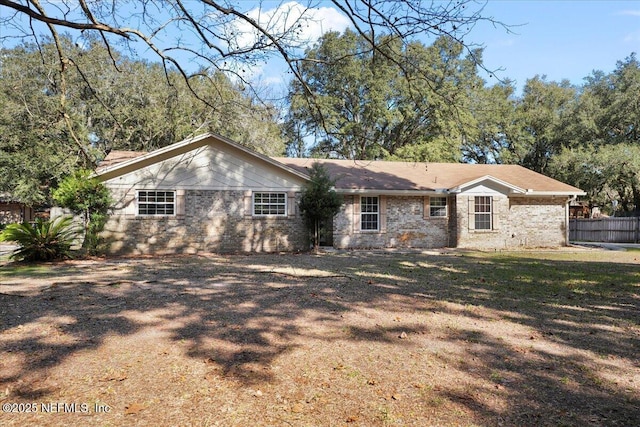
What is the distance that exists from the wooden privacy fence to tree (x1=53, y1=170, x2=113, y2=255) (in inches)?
1081

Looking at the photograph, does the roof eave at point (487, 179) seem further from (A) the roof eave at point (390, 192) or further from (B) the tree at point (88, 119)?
(B) the tree at point (88, 119)

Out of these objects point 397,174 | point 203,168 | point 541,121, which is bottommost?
Result: point 203,168

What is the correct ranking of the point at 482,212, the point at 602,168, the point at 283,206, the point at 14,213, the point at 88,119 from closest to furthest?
the point at 283,206 → the point at 482,212 → the point at 602,168 → the point at 88,119 → the point at 14,213

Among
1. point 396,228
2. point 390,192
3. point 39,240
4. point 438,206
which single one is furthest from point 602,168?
point 39,240

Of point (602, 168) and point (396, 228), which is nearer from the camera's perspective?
point (396, 228)

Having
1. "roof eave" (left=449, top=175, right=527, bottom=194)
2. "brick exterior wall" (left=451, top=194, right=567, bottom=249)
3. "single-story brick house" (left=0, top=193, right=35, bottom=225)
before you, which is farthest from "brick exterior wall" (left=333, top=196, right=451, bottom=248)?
"single-story brick house" (left=0, top=193, right=35, bottom=225)

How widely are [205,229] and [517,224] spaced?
46.7ft

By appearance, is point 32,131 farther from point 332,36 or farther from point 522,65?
point 522,65

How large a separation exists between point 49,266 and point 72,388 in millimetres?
9573

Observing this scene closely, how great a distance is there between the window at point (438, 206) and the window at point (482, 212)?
136 centimetres

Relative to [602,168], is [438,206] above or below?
below

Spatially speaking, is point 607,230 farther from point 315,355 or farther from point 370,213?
point 315,355

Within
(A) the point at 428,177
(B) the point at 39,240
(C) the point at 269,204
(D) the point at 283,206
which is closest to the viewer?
(B) the point at 39,240

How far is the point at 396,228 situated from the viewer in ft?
60.0
